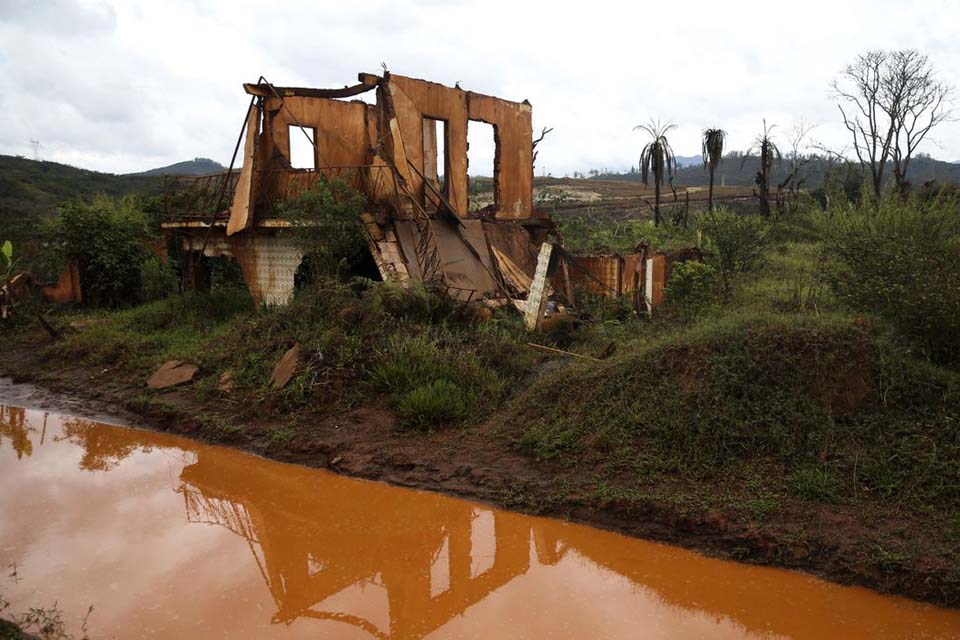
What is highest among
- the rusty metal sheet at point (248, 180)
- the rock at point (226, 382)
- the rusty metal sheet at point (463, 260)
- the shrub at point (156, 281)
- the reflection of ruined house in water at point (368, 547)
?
the rusty metal sheet at point (248, 180)

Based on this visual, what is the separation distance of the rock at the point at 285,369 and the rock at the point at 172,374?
4.78ft

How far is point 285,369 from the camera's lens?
27.7 feet

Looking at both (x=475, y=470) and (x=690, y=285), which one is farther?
(x=690, y=285)

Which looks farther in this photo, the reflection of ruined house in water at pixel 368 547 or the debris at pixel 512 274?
the debris at pixel 512 274

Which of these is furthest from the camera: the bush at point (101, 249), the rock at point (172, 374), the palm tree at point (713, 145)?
the palm tree at point (713, 145)

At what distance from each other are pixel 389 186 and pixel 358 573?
22.9 ft

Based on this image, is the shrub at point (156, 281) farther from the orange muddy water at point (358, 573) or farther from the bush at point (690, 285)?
the bush at point (690, 285)

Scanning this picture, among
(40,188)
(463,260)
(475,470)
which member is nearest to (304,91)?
(463,260)

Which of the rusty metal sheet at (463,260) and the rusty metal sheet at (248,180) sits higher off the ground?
the rusty metal sheet at (248,180)

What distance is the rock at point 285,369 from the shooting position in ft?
27.2

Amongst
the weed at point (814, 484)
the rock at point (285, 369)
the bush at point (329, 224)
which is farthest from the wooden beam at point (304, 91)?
the weed at point (814, 484)

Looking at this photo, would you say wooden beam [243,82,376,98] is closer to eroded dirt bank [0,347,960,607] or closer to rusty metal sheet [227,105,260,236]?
rusty metal sheet [227,105,260,236]

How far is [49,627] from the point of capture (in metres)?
4.27

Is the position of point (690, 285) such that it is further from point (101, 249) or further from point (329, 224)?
point (101, 249)
